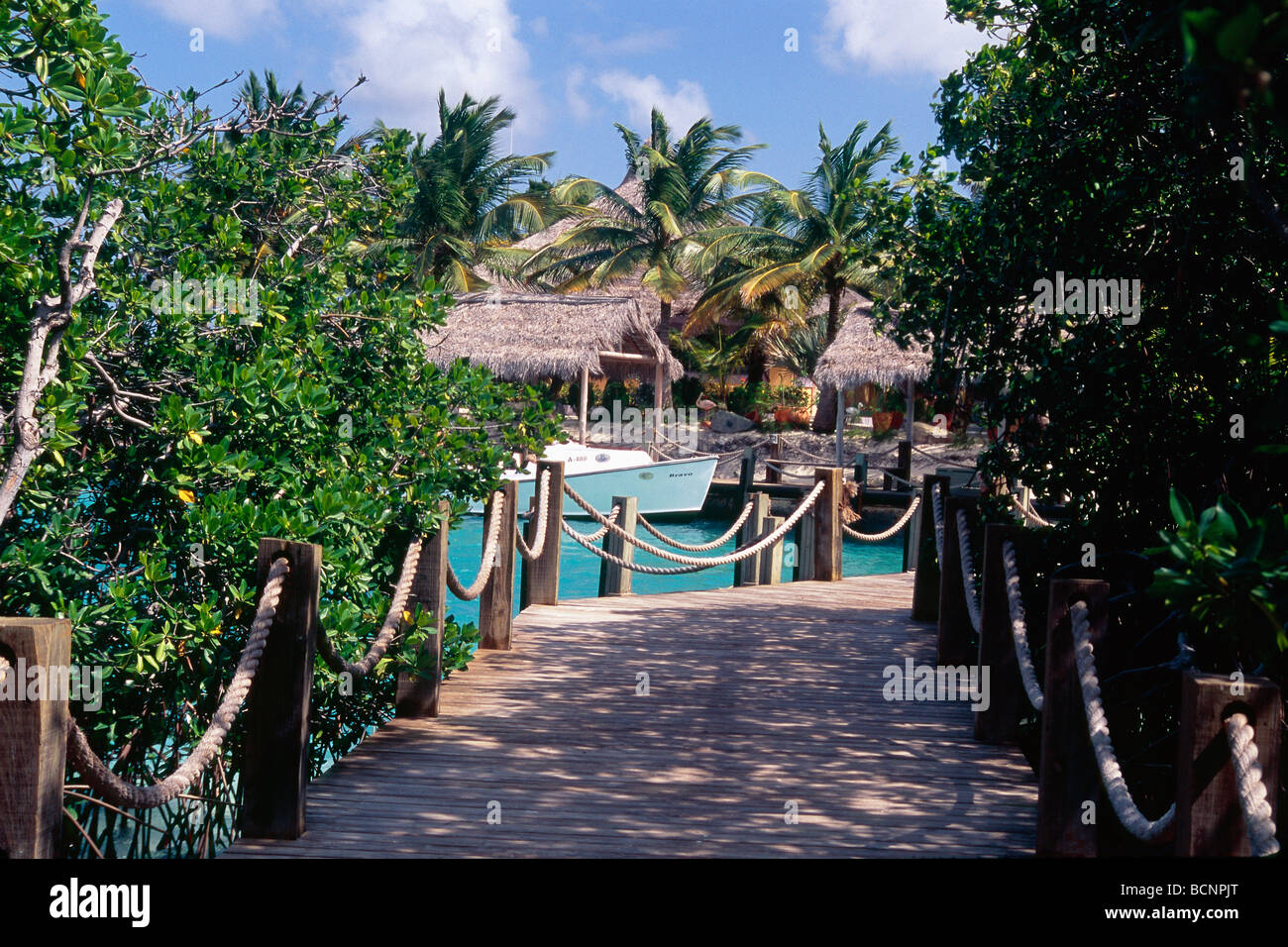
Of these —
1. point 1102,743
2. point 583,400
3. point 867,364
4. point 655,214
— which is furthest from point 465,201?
point 1102,743

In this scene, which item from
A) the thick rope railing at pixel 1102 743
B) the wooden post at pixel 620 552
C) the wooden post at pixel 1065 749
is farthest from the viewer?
the wooden post at pixel 620 552

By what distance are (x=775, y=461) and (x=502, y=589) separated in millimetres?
14789

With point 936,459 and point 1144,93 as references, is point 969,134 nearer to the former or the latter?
point 1144,93

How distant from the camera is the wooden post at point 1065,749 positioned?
313 cm

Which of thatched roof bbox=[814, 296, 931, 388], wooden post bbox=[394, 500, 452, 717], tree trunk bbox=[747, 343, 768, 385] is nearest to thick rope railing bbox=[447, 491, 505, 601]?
wooden post bbox=[394, 500, 452, 717]

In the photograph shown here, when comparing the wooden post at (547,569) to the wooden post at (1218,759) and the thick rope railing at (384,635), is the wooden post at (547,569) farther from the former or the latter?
the wooden post at (1218,759)

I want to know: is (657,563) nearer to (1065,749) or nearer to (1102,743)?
(1065,749)

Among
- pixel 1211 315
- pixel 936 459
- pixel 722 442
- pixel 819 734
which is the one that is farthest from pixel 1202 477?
pixel 722 442

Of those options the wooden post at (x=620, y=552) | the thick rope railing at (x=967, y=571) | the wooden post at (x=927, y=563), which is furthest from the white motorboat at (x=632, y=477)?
the thick rope railing at (x=967, y=571)

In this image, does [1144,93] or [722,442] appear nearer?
[1144,93]

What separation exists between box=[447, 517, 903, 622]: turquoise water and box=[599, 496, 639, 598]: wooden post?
6.10 meters

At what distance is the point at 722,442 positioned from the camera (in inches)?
1049

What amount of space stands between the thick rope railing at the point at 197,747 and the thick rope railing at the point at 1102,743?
231cm
